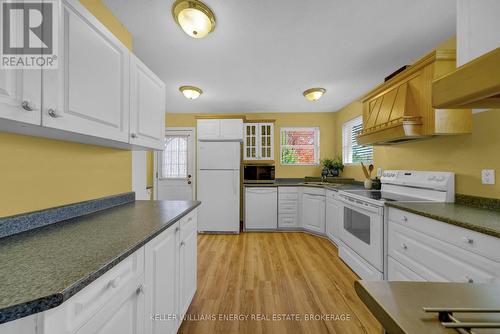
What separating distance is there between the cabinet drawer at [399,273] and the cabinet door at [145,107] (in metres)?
2.35

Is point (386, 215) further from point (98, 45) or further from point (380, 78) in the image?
point (98, 45)

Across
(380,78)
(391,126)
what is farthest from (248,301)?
(380,78)

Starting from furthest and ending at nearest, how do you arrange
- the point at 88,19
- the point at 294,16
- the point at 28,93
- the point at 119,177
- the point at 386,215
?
the point at 386,215, the point at 119,177, the point at 294,16, the point at 88,19, the point at 28,93

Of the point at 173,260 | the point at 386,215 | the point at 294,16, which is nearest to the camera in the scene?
the point at 173,260

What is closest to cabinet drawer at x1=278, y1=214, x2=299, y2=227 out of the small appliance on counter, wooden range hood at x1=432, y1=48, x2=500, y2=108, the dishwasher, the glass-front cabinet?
the dishwasher

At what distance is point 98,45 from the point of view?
3.83ft

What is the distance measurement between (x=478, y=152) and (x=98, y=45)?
2866mm

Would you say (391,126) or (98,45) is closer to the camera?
(98,45)

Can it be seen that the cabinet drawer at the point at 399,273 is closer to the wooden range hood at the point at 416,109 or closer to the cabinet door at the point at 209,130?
the wooden range hood at the point at 416,109

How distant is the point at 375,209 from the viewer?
2162 mm

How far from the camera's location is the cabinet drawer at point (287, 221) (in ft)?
13.4

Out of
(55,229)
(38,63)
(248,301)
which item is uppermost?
(38,63)

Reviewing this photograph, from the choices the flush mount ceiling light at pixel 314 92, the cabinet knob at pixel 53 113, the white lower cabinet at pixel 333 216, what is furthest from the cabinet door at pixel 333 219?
the cabinet knob at pixel 53 113

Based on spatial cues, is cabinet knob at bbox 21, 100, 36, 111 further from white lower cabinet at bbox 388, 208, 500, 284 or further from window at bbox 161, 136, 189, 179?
window at bbox 161, 136, 189, 179
